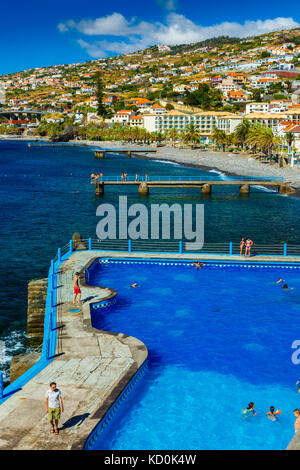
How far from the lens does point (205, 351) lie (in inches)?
694

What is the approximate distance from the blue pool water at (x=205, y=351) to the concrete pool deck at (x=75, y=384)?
0.81 metres

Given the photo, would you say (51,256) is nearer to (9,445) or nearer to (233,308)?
(233,308)

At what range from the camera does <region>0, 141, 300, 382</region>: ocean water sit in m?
27.7

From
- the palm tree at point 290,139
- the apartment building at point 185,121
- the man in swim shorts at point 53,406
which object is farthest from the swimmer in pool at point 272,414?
the apartment building at point 185,121

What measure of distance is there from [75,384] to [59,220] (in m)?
37.2

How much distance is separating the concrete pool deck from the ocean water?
4.99m

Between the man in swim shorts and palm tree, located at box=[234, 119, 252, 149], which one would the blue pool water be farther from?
palm tree, located at box=[234, 119, 252, 149]

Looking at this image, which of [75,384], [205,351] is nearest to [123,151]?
[205,351]

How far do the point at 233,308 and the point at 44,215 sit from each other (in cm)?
3560

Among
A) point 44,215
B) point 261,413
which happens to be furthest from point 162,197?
point 261,413

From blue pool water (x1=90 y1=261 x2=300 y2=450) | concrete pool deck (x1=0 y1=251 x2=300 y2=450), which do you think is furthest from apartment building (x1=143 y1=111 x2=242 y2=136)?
concrete pool deck (x1=0 y1=251 x2=300 y2=450)

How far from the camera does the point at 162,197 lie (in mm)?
63219

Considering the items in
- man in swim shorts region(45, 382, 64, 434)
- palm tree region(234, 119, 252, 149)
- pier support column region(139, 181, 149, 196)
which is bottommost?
man in swim shorts region(45, 382, 64, 434)

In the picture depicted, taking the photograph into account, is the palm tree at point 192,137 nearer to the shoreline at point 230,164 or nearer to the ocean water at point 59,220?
the shoreline at point 230,164
